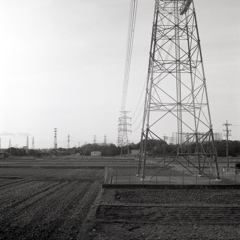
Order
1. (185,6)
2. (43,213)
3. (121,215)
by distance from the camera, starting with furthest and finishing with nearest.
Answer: (185,6)
(121,215)
(43,213)

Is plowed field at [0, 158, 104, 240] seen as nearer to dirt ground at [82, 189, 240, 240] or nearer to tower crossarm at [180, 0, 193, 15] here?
dirt ground at [82, 189, 240, 240]

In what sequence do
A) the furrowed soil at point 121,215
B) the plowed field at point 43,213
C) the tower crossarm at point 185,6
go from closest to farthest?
1. the plowed field at point 43,213
2. the furrowed soil at point 121,215
3. the tower crossarm at point 185,6

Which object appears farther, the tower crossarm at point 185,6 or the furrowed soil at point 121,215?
the tower crossarm at point 185,6

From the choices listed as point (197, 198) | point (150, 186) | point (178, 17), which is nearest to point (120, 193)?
point (150, 186)

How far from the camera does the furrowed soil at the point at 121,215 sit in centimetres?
1203

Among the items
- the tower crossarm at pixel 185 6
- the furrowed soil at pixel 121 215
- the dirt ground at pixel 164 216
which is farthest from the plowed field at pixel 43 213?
the tower crossarm at pixel 185 6

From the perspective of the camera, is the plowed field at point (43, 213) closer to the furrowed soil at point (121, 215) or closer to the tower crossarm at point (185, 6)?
the furrowed soil at point (121, 215)

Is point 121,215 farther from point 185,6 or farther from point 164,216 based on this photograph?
point 185,6

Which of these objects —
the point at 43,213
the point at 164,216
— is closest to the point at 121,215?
the point at 164,216

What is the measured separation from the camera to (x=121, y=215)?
1545cm

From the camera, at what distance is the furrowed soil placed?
474 inches

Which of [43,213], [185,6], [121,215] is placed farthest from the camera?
[185,6]

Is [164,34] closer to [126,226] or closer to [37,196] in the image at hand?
[37,196]

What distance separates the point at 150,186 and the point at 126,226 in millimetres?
9882
